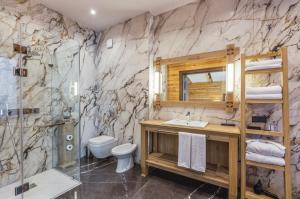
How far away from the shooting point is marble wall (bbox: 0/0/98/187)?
2246 millimetres

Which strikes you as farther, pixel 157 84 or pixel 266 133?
pixel 157 84

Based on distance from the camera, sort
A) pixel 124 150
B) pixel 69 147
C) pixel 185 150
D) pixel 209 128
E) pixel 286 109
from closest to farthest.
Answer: pixel 286 109 → pixel 209 128 → pixel 185 150 → pixel 124 150 → pixel 69 147

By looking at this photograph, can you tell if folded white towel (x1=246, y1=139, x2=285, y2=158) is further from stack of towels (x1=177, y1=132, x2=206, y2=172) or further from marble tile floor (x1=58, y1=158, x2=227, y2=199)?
marble tile floor (x1=58, y1=158, x2=227, y2=199)

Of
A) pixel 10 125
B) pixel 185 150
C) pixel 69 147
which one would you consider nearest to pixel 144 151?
pixel 185 150

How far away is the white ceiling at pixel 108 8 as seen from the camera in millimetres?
2600

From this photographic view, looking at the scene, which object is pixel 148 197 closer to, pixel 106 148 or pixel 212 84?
pixel 106 148

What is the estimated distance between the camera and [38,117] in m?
2.61

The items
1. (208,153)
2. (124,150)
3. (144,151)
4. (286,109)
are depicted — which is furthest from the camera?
Answer: (124,150)

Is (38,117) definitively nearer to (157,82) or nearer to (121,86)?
(121,86)

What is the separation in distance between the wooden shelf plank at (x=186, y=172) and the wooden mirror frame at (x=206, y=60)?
2.83 ft

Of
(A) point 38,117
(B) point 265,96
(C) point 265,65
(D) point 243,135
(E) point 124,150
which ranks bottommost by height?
(E) point 124,150

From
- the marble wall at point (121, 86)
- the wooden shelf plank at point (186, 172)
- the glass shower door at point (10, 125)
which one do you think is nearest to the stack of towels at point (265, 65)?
the wooden shelf plank at point (186, 172)

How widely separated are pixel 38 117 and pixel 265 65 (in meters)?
3.24

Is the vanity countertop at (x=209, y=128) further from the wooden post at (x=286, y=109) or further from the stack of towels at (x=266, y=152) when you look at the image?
the wooden post at (x=286, y=109)
